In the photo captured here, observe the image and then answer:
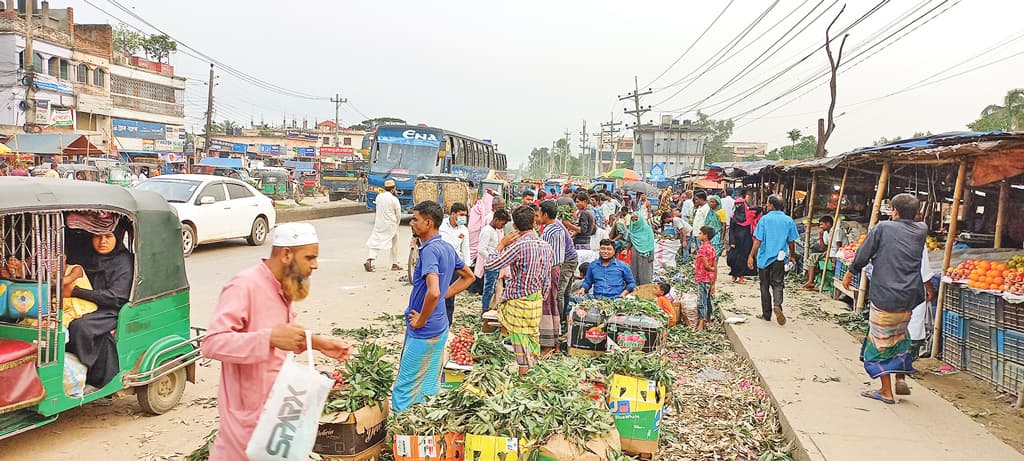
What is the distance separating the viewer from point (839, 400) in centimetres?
585

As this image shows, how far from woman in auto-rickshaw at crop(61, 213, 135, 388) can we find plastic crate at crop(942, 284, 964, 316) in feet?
25.1

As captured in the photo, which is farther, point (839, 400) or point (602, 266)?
point (602, 266)

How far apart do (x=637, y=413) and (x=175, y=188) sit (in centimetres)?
1260

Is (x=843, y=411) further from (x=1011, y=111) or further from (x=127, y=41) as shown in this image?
(x=127, y=41)

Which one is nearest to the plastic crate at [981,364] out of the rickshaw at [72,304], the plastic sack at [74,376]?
the rickshaw at [72,304]

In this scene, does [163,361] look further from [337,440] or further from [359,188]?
[359,188]

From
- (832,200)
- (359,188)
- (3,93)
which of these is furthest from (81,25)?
(832,200)

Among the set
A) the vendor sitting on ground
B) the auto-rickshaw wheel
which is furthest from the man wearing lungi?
the vendor sitting on ground

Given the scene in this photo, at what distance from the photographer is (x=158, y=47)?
2243 inches

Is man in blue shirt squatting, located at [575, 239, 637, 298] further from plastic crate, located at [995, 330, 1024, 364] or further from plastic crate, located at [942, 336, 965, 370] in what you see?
plastic crate, located at [995, 330, 1024, 364]

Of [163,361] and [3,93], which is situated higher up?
[3,93]

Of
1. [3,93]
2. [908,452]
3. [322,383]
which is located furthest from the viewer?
[3,93]

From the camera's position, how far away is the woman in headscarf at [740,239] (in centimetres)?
1176

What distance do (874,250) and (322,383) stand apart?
4968 mm
